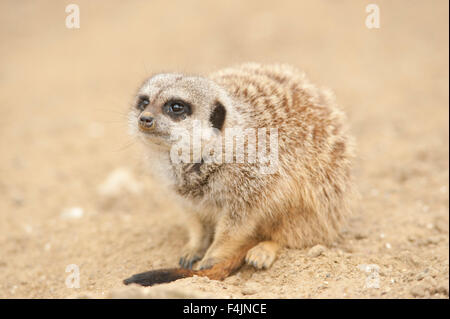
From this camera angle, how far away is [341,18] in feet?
23.2

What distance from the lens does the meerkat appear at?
8.92ft

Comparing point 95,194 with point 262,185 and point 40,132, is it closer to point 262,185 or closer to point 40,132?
point 40,132

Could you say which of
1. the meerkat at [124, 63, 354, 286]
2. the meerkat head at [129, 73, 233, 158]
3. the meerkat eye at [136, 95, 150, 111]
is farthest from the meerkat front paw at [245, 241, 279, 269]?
the meerkat eye at [136, 95, 150, 111]

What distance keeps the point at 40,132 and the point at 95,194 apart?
5.26 feet

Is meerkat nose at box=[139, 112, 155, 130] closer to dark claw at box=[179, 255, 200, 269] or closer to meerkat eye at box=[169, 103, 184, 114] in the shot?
meerkat eye at box=[169, 103, 184, 114]

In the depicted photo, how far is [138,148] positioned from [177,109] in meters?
0.66

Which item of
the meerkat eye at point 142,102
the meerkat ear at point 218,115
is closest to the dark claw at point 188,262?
the meerkat ear at point 218,115

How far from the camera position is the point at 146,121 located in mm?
2574

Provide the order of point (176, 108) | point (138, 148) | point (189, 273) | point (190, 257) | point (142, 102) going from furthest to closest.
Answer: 1. point (138, 148)
2. point (190, 257)
3. point (142, 102)
4. point (176, 108)
5. point (189, 273)

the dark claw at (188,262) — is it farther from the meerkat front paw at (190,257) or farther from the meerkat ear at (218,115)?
the meerkat ear at (218,115)

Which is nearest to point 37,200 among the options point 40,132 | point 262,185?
point 40,132

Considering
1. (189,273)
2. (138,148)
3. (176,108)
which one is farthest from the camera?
(138,148)

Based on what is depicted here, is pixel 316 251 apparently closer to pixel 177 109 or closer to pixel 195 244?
pixel 195 244

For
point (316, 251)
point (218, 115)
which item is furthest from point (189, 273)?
point (218, 115)
